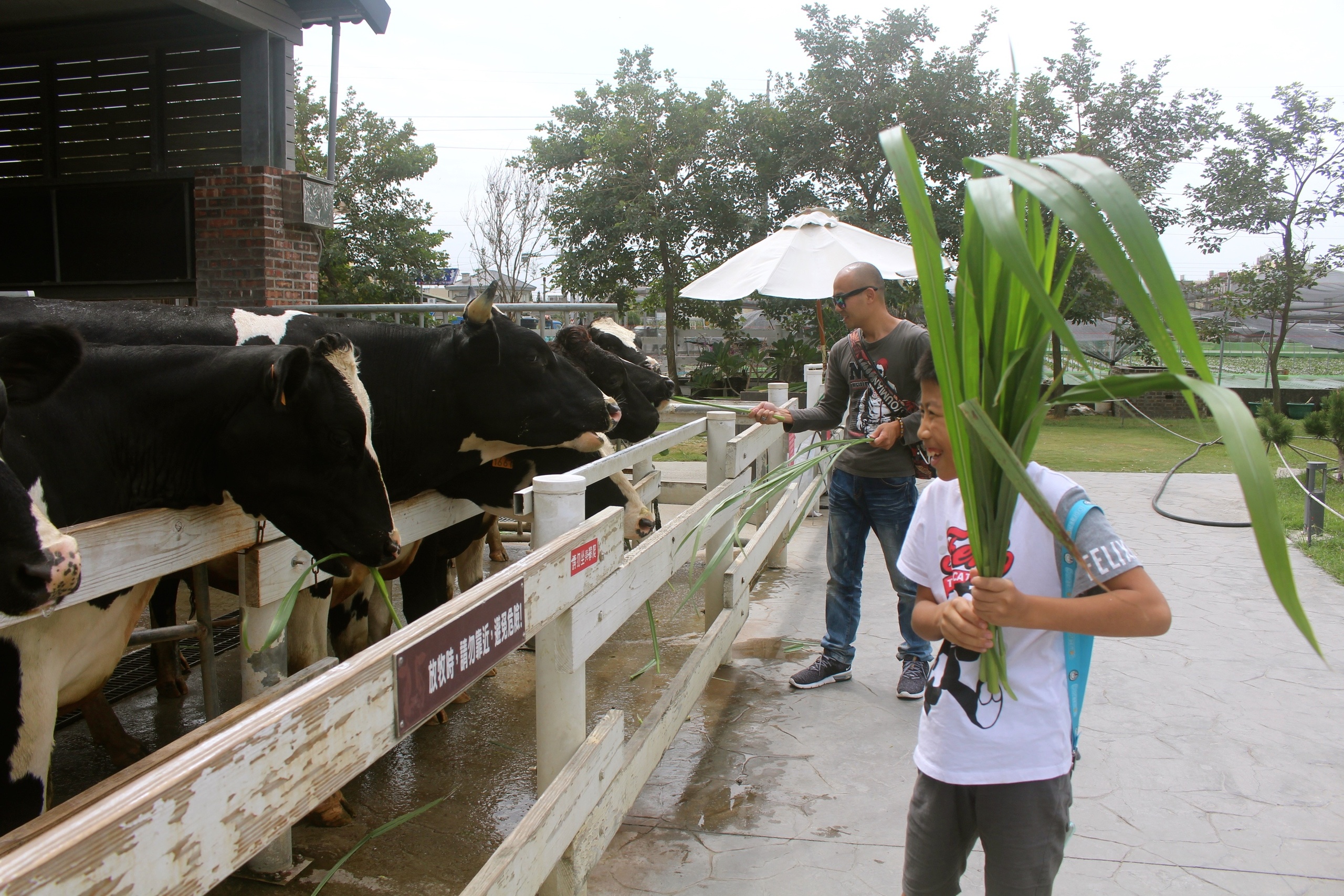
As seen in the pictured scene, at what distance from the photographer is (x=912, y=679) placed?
4.31 m

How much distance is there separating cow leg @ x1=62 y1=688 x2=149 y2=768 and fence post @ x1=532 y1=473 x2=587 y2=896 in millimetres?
2045

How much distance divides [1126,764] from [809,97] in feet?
66.8

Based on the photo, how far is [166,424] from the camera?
2525 mm

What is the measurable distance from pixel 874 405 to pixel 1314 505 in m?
5.65

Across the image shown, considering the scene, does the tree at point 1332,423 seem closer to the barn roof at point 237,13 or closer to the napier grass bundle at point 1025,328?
the napier grass bundle at point 1025,328

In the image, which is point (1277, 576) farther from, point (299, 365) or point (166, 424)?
point (166, 424)

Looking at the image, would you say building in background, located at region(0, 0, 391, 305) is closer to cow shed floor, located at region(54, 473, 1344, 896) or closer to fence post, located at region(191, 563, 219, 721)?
cow shed floor, located at region(54, 473, 1344, 896)

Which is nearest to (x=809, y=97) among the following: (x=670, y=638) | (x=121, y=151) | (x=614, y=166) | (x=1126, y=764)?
(x=614, y=166)

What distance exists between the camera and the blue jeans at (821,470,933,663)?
4.25m

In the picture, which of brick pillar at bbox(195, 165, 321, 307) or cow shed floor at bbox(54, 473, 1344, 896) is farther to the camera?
brick pillar at bbox(195, 165, 321, 307)

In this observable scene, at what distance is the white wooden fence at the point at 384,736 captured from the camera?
3.31ft

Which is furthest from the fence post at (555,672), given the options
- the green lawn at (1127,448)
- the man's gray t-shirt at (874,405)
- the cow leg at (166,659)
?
the green lawn at (1127,448)

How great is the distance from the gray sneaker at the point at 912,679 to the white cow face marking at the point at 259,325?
2991 millimetres

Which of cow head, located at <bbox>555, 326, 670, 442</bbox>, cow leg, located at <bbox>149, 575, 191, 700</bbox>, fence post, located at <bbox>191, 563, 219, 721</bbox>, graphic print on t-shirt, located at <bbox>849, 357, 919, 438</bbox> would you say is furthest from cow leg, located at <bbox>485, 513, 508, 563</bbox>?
fence post, located at <bbox>191, 563, 219, 721</bbox>
